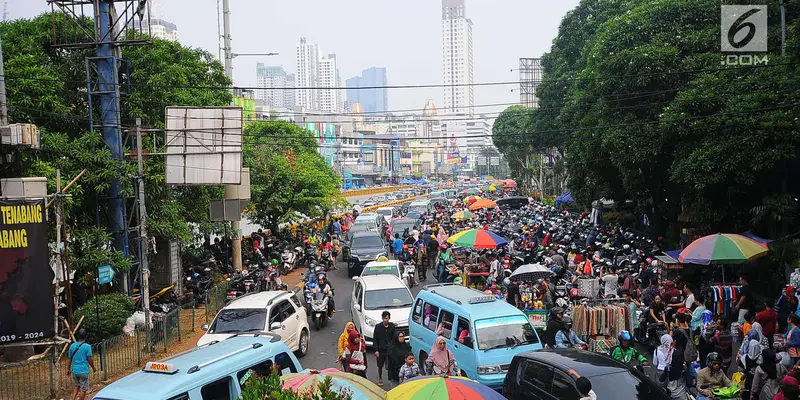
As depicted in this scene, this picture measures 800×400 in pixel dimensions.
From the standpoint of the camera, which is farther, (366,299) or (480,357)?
(366,299)

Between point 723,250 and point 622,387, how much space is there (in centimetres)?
806

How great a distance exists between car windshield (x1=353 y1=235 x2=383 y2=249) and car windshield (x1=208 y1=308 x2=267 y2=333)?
12.6 metres

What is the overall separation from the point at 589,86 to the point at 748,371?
19.5m

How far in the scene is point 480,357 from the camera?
10.5 m

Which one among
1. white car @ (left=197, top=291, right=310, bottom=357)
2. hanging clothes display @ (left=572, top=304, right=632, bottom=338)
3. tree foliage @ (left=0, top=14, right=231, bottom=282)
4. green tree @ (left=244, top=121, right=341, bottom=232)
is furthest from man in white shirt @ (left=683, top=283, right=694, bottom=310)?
green tree @ (left=244, top=121, right=341, bottom=232)

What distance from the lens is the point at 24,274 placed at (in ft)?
42.8

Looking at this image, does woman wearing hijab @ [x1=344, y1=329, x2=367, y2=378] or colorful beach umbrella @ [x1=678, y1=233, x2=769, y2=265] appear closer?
woman wearing hijab @ [x1=344, y1=329, x2=367, y2=378]

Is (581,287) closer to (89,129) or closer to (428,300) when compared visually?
(428,300)

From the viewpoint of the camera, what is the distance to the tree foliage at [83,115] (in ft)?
53.7

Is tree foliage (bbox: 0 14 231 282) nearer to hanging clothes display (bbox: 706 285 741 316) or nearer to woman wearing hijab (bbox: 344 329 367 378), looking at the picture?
woman wearing hijab (bbox: 344 329 367 378)

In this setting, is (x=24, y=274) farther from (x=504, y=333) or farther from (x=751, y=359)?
(x=751, y=359)

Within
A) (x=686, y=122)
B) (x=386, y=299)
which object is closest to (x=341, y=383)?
(x=386, y=299)

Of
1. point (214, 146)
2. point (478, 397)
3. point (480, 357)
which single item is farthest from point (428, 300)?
point (214, 146)

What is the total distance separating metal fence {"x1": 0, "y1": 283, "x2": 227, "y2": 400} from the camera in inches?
459
